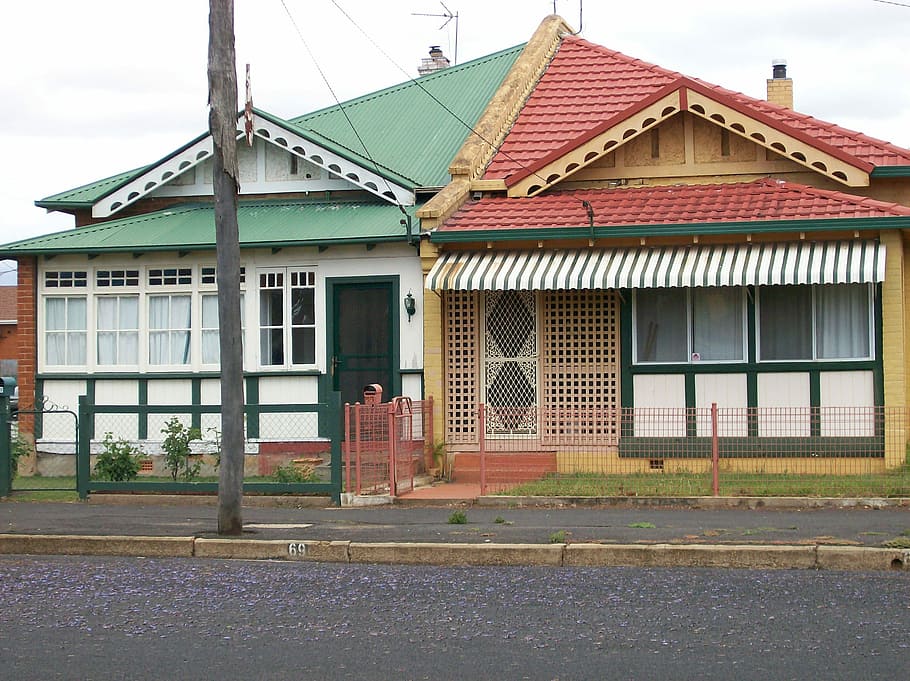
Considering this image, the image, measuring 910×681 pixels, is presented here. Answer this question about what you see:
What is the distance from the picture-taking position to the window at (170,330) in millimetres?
18750

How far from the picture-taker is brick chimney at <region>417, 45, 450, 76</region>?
87.6ft

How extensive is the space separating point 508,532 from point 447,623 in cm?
377

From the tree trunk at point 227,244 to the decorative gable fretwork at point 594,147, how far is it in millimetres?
6330

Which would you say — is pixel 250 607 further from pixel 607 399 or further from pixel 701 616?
pixel 607 399

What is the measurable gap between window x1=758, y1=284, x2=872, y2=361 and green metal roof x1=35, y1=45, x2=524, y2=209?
524cm

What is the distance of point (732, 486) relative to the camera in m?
14.9

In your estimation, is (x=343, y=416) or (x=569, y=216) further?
(x=569, y=216)

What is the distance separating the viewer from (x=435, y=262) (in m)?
17.2

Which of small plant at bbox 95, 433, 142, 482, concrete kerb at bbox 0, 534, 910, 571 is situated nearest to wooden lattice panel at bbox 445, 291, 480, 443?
small plant at bbox 95, 433, 142, 482

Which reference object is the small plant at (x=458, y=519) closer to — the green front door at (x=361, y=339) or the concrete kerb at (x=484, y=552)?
the concrete kerb at (x=484, y=552)

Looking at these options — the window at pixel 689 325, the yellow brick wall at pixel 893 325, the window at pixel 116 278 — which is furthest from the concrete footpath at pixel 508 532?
the window at pixel 116 278

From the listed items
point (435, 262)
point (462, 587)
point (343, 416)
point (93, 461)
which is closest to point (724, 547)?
point (462, 587)

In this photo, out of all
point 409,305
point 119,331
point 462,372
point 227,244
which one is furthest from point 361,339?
point 227,244

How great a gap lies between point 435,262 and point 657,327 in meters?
3.04
